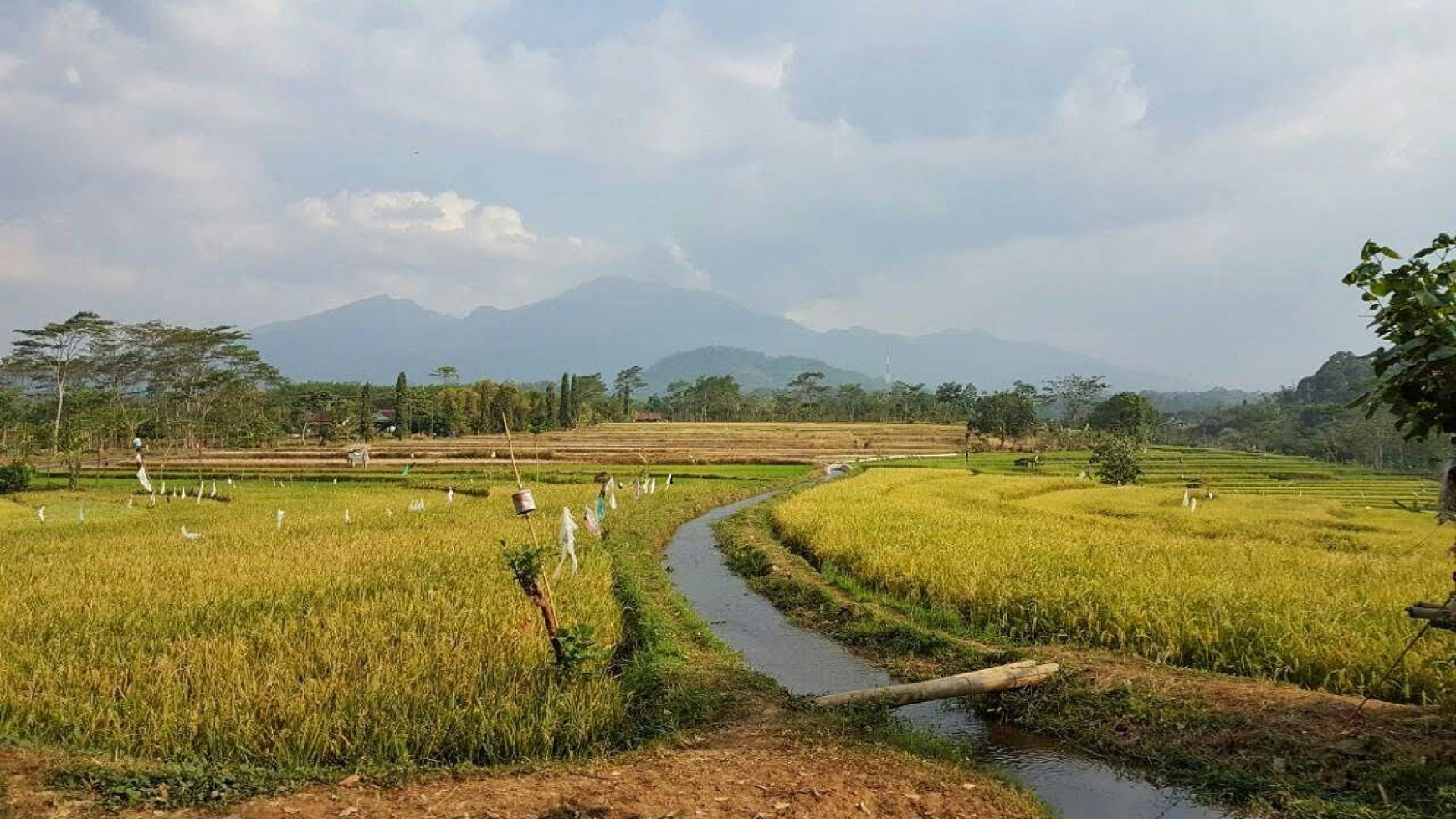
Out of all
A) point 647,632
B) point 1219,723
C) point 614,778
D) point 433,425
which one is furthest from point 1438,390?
point 433,425

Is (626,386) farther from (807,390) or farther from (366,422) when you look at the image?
(366,422)

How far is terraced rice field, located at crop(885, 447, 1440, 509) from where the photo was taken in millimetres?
34594

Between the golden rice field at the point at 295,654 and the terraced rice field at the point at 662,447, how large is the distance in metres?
19.0

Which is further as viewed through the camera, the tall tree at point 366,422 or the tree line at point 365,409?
the tall tree at point 366,422

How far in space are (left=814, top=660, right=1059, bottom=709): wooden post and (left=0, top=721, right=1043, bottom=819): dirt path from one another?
907mm

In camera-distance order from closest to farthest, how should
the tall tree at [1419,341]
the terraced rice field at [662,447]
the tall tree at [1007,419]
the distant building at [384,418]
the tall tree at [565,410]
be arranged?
the tall tree at [1419,341]
the terraced rice field at [662,447]
the tall tree at [1007,419]
the distant building at [384,418]
the tall tree at [565,410]

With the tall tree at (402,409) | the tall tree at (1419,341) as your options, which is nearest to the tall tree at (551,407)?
the tall tree at (402,409)

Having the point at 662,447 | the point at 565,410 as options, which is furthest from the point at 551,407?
the point at 662,447

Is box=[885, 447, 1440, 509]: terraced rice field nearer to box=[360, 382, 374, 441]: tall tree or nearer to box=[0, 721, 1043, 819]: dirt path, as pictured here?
box=[0, 721, 1043, 819]: dirt path

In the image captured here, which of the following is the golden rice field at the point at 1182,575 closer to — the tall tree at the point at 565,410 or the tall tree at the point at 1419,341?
the tall tree at the point at 1419,341

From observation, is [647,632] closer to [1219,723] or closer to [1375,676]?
[1219,723]

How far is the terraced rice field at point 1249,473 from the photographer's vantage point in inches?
1362

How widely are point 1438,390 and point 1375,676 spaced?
447 centimetres

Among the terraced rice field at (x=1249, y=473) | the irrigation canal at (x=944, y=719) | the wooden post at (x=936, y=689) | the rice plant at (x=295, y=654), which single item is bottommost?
the irrigation canal at (x=944, y=719)
